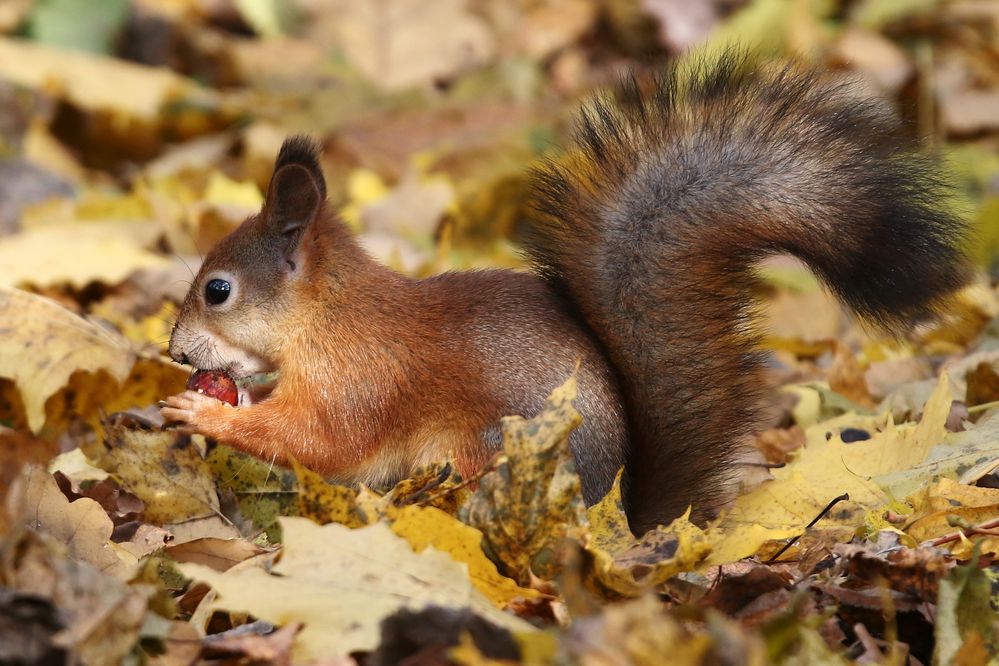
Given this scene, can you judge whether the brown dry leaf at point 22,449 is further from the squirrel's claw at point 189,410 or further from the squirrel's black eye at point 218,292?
the squirrel's black eye at point 218,292

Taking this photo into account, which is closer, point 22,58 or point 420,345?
point 420,345

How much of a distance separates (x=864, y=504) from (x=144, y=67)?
4796 mm

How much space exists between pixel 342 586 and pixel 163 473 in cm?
72

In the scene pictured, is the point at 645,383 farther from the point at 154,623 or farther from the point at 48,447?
the point at 48,447

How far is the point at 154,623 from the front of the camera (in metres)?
1.62

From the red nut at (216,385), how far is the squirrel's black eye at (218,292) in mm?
150

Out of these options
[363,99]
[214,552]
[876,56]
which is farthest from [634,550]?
[876,56]

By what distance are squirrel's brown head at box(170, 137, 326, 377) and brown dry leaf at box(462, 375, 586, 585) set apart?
2.74 ft

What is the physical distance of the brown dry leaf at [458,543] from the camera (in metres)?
1.80

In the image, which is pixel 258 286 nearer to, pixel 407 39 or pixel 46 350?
pixel 46 350

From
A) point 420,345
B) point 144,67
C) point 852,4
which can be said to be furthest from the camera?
point 852,4

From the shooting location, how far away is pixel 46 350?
106 inches

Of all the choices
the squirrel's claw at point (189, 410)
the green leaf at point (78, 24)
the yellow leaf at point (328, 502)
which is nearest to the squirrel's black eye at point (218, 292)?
the squirrel's claw at point (189, 410)

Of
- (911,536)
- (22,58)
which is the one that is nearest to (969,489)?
(911,536)
